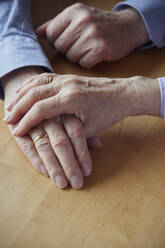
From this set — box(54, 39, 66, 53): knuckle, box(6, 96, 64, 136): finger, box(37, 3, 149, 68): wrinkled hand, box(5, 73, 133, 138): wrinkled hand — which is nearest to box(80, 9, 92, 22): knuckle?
box(37, 3, 149, 68): wrinkled hand

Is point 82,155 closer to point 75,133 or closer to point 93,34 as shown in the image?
point 75,133

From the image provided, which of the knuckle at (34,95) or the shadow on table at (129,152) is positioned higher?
the knuckle at (34,95)

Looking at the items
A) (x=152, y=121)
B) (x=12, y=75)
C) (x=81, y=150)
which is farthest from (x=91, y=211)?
(x=12, y=75)

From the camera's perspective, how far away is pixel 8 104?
0.86 meters

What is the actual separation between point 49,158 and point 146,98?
1.09ft

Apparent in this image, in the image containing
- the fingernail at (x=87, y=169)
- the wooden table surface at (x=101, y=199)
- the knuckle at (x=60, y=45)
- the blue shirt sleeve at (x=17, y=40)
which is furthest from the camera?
the knuckle at (x=60, y=45)

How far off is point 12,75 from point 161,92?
49cm

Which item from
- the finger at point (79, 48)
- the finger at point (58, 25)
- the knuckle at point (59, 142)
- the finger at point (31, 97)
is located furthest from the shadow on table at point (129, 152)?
the finger at point (58, 25)

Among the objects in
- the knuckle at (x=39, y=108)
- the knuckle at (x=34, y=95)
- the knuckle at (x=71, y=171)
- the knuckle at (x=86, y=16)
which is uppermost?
the knuckle at (x=86, y=16)

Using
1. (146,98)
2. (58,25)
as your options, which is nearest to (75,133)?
(146,98)

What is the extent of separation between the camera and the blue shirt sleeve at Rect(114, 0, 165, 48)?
3.25 ft

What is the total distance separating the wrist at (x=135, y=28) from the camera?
3.31 ft

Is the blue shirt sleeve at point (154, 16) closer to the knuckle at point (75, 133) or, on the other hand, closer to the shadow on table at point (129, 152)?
the shadow on table at point (129, 152)

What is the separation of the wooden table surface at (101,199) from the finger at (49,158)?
0.08 feet
